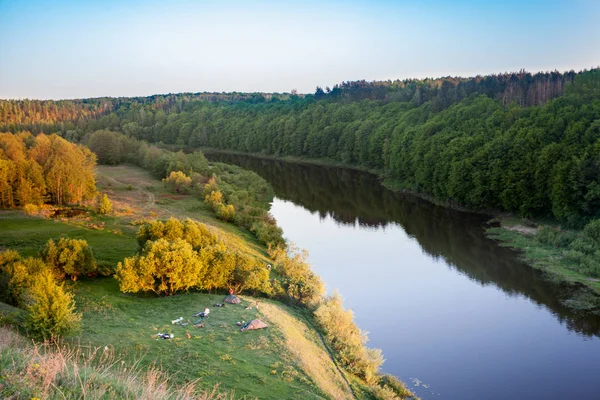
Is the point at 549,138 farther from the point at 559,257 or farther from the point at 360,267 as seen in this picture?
the point at 360,267

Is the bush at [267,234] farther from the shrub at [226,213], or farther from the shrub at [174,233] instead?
the shrub at [174,233]

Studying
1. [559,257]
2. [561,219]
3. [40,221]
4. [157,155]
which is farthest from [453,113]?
[40,221]

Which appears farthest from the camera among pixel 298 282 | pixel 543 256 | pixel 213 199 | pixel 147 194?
pixel 147 194

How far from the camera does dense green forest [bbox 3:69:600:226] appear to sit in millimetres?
53219

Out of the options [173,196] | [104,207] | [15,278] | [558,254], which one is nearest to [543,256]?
[558,254]

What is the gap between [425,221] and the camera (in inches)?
2402

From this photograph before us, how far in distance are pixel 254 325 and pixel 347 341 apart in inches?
207

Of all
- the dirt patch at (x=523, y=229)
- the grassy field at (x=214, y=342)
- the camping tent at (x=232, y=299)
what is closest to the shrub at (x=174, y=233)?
the grassy field at (x=214, y=342)

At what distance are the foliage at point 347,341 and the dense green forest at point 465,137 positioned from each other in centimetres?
3169

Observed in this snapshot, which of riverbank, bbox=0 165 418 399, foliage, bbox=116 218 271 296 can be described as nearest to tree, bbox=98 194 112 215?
riverbank, bbox=0 165 418 399

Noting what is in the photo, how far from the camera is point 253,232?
5134cm

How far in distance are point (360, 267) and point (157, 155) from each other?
58.5 metres

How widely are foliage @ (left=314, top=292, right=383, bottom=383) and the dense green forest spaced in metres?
31.7

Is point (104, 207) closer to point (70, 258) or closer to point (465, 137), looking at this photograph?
point (70, 258)
